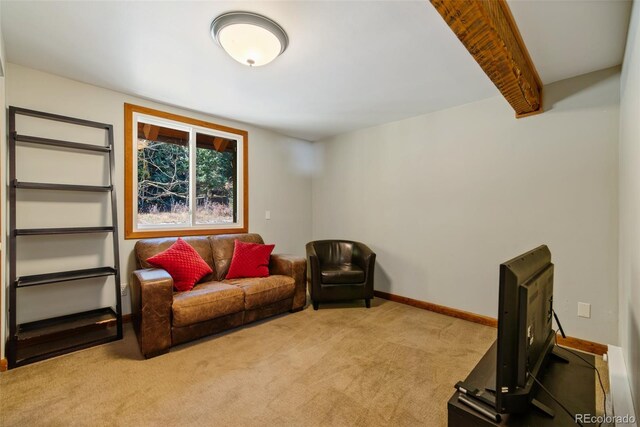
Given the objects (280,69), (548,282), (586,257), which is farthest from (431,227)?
(280,69)

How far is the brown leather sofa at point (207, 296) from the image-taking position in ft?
7.52

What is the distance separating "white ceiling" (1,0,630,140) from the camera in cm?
172

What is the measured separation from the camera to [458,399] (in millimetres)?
1116

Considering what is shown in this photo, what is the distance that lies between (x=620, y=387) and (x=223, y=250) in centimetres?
336

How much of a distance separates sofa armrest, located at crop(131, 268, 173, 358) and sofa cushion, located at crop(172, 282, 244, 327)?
0.26ft

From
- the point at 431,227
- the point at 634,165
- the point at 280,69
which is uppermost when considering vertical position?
the point at 280,69

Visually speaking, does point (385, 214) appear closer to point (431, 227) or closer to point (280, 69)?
point (431, 227)

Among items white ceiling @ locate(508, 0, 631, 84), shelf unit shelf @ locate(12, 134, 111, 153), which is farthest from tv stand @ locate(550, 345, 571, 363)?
shelf unit shelf @ locate(12, 134, 111, 153)

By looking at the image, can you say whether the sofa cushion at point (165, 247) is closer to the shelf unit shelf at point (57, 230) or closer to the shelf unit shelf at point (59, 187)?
the shelf unit shelf at point (57, 230)

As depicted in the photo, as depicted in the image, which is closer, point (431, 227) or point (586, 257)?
point (586, 257)

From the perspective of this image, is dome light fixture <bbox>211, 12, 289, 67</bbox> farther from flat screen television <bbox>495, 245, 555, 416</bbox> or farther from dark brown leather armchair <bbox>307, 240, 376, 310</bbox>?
dark brown leather armchair <bbox>307, 240, 376, 310</bbox>

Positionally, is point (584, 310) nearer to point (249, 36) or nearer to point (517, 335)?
point (517, 335)

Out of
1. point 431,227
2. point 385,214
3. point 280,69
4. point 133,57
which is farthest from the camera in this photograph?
point 385,214

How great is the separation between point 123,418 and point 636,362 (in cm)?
275
